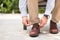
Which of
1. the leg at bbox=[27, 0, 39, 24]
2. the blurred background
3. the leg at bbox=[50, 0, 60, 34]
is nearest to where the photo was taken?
the leg at bbox=[27, 0, 39, 24]

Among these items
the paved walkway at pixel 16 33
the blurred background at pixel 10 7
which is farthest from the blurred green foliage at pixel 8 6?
the paved walkway at pixel 16 33

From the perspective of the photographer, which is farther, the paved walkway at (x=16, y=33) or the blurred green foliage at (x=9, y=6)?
the blurred green foliage at (x=9, y=6)

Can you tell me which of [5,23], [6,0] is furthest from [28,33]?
[6,0]

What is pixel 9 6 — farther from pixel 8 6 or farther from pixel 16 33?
pixel 16 33

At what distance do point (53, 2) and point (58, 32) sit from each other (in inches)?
15.2

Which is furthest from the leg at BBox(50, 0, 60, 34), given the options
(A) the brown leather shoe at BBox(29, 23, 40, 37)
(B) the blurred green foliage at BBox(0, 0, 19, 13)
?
(B) the blurred green foliage at BBox(0, 0, 19, 13)

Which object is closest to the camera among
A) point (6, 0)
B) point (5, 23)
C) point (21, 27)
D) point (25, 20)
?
point (25, 20)

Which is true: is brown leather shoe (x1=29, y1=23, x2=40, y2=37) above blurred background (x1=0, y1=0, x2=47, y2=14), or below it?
below

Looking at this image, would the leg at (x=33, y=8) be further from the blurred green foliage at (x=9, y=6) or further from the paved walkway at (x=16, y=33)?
the blurred green foliage at (x=9, y=6)

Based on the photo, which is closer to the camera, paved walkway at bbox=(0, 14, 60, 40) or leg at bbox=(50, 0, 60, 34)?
paved walkway at bbox=(0, 14, 60, 40)

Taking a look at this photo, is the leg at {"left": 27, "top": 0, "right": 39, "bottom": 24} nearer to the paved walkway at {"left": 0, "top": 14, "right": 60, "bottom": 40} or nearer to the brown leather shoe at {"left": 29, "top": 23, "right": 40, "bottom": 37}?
the brown leather shoe at {"left": 29, "top": 23, "right": 40, "bottom": 37}

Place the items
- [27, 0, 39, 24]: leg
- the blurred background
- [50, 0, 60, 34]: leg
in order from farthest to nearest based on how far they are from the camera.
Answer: the blurred background, [50, 0, 60, 34]: leg, [27, 0, 39, 24]: leg

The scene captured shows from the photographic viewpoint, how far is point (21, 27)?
2777mm

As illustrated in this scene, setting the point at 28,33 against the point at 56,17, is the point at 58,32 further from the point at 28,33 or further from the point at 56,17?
the point at 28,33
